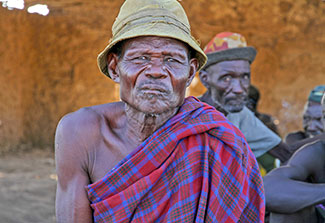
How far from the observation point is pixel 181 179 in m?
1.75

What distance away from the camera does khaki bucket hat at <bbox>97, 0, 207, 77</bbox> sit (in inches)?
68.6

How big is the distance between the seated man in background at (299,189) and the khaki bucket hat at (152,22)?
3.58 feet

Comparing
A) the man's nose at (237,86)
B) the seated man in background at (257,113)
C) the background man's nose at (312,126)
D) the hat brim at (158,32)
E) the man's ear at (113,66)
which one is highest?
the hat brim at (158,32)

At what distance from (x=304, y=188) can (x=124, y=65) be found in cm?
133

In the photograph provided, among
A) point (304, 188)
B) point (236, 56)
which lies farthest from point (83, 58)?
point (304, 188)

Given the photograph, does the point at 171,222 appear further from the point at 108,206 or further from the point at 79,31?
the point at 79,31

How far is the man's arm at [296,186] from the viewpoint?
2.42 meters

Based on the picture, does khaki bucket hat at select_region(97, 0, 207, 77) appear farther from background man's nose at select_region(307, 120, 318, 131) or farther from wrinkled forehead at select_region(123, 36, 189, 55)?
background man's nose at select_region(307, 120, 318, 131)

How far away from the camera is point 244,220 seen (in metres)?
1.85

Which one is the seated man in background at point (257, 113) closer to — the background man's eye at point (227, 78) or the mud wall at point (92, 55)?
the background man's eye at point (227, 78)

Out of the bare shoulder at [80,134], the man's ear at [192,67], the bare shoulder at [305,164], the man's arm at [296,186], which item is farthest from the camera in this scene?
the bare shoulder at [305,164]

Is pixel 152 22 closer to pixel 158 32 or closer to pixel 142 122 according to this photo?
pixel 158 32

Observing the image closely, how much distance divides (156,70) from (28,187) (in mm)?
5495

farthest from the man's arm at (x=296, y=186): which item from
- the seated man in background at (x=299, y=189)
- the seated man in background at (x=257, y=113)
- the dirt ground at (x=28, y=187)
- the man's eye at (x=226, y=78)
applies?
the dirt ground at (x=28, y=187)
